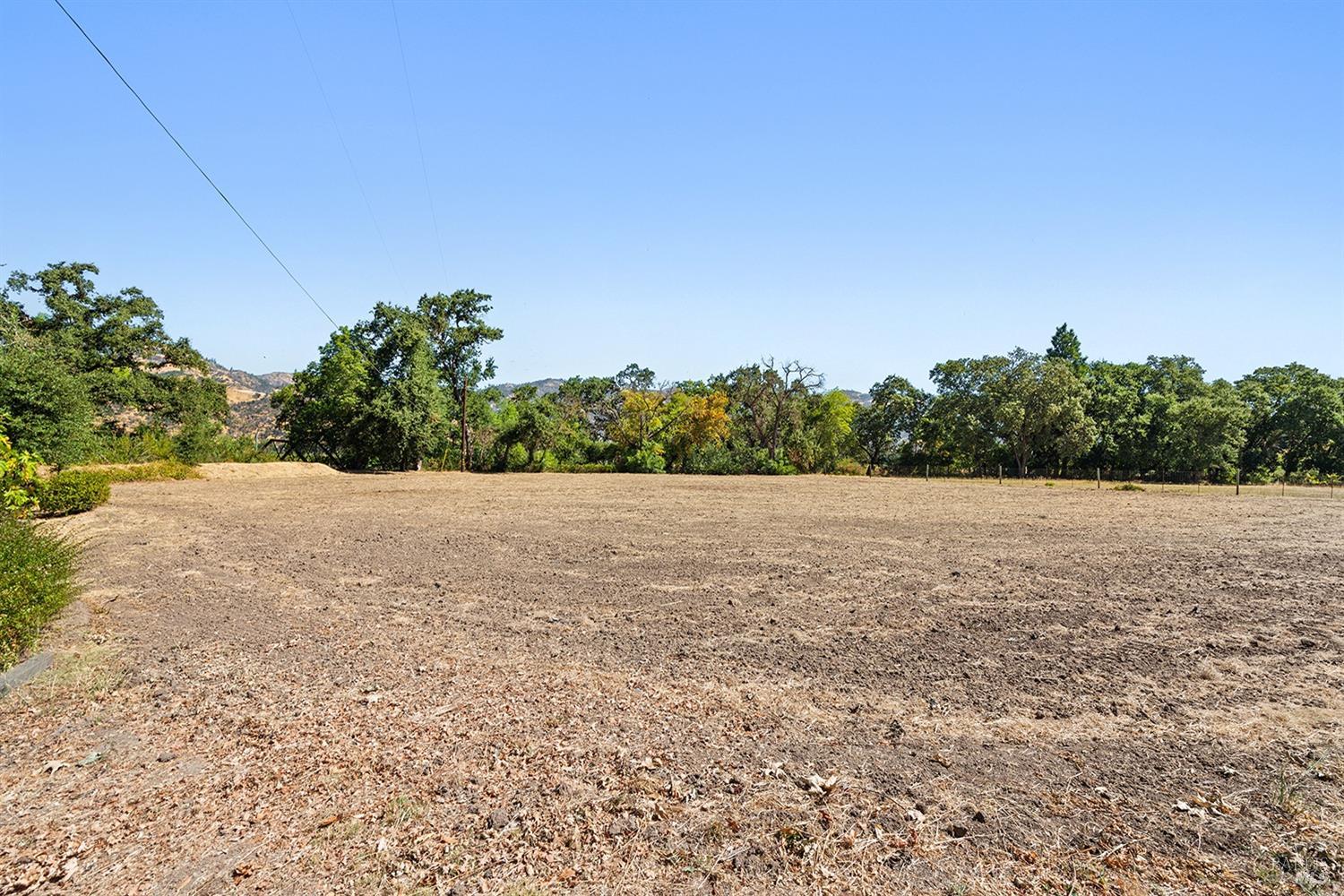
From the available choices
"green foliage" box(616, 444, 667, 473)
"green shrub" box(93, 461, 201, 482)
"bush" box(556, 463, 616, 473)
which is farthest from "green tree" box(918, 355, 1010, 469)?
"green shrub" box(93, 461, 201, 482)

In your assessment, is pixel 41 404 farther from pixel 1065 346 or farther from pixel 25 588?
pixel 1065 346

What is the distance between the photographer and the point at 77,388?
17359mm

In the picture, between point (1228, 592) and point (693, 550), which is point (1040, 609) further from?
point (693, 550)

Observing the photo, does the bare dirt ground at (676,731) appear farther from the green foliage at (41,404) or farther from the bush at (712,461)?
the bush at (712,461)

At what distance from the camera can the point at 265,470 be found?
29.0 metres

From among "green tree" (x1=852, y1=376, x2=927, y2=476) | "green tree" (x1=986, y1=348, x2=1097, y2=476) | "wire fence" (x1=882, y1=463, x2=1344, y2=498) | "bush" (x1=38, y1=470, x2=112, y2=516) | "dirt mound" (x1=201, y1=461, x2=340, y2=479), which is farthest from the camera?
"green tree" (x1=852, y1=376, x2=927, y2=476)

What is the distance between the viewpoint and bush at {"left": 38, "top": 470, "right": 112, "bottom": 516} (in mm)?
12938

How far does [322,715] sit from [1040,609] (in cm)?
696

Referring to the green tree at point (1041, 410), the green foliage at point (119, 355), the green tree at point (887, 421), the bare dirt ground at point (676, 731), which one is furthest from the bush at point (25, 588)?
the green tree at point (887, 421)

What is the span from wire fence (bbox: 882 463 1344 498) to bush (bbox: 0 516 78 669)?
116 feet

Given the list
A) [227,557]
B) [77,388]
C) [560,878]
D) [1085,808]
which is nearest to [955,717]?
[1085,808]

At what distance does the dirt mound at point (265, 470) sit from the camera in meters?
26.3

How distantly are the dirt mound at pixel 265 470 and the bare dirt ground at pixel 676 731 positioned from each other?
20564mm

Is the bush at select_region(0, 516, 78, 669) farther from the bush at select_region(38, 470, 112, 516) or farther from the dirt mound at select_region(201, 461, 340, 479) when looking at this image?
the dirt mound at select_region(201, 461, 340, 479)
